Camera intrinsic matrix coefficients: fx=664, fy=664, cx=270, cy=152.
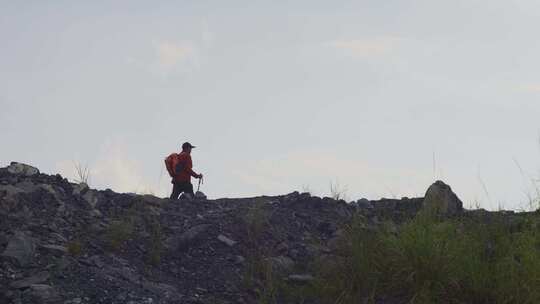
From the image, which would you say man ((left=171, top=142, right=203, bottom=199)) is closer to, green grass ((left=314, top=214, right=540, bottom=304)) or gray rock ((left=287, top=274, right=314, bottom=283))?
gray rock ((left=287, top=274, right=314, bottom=283))

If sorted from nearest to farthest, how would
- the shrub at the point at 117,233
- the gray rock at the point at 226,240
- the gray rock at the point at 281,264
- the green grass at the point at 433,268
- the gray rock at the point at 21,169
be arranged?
the green grass at the point at 433,268 → the gray rock at the point at 281,264 → the shrub at the point at 117,233 → the gray rock at the point at 226,240 → the gray rock at the point at 21,169

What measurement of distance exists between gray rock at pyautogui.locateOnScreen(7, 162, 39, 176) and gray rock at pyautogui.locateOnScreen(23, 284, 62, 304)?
3.11 metres

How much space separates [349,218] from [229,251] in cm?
158

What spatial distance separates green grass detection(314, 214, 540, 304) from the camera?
206 inches

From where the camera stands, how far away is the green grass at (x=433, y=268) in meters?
5.24

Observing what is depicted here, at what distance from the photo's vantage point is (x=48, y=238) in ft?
20.0

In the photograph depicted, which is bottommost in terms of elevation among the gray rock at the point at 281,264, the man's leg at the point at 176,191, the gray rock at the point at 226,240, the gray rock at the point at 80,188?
the gray rock at the point at 281,264

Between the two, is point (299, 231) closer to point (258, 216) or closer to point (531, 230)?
point (258, 216)

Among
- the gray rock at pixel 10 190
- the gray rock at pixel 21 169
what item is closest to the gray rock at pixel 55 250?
the gray rock at pixel 10 190

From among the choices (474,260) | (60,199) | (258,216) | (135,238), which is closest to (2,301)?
(135,238)

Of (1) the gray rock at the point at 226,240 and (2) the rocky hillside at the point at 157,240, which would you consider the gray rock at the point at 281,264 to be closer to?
(2) the rocky hillside at the point at 157,240

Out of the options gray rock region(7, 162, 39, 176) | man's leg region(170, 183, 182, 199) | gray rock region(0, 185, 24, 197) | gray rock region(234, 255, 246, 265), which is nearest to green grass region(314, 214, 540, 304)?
gray rock region(234, 255, 246, 265)

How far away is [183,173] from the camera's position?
1025 cm

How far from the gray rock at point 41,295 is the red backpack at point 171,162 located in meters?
5.08
